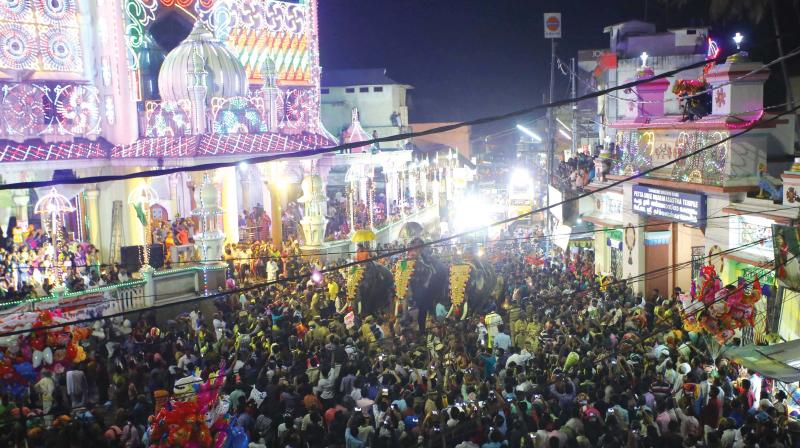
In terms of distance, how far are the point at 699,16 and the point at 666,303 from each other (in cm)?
2440

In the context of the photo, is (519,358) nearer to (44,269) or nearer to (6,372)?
(6,372)

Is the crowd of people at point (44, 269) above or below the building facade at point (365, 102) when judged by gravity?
below

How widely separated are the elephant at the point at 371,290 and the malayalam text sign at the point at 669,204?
7.30 meters

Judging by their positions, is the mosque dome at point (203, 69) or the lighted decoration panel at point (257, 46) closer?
the mosque dome at point (203, 69)

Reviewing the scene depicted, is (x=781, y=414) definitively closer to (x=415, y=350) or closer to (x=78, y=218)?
(x=415, y=350)

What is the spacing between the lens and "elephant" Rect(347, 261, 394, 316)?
1493cm

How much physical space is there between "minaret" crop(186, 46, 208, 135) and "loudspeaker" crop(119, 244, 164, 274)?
584cm

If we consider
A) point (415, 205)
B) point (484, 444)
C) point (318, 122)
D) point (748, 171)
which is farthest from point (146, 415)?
point (415, 205)

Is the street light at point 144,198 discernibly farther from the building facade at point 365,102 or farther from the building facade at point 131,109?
the building facade at point 365,102

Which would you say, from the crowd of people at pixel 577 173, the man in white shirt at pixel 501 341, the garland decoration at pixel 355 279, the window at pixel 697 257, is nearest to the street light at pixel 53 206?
the garland decoration at pixel 355 279

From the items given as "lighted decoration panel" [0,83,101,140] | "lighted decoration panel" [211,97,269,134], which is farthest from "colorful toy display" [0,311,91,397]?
"lighted decoration panel" [211,97,269,134]

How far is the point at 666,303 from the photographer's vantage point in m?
16.8

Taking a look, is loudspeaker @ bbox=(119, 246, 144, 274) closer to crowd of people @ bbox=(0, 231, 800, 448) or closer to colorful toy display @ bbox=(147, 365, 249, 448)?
crowd of people @ bbox=(0, 231, 800, 448)

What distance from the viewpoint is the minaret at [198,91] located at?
26812 millimetres
